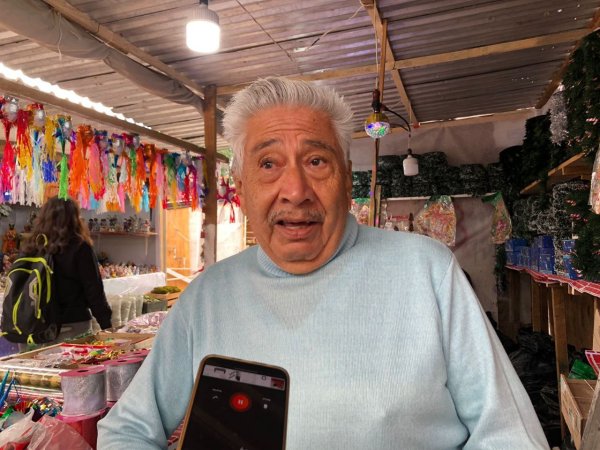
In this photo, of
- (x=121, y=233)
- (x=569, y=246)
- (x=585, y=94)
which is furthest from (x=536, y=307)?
(x=121, y=233)

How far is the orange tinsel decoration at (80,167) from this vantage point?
9.07 feet

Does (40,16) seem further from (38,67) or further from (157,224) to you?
(157,224)

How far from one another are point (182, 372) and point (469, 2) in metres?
3.08

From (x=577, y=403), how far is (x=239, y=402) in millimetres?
1689

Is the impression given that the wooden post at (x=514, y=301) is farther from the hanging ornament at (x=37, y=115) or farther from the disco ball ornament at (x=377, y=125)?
the hanging ornament at (x=37, y=115)

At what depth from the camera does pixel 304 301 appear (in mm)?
1080

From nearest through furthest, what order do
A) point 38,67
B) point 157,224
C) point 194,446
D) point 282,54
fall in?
point 194,446
point 282,54
point 38,67
point 157,224

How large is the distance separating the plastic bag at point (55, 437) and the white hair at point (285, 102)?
0.86m

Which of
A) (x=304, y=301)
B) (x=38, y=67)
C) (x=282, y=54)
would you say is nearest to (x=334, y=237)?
(x=304, y=301)

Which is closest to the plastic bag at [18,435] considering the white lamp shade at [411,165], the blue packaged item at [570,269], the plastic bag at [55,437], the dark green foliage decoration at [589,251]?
the plastic bag at [55,437]

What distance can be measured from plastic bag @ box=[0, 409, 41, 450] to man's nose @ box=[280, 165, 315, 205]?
2.95 ft

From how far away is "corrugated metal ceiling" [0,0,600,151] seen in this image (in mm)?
3053

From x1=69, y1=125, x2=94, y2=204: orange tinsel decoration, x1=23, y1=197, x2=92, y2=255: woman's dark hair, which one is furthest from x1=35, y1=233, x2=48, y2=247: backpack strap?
x1=69, y1=125, x2=94, y2=204: orange tinsel decoration

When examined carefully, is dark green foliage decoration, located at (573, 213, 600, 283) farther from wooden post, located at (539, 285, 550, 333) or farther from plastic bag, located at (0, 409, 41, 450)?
wooden post, located at (539, 285, 550, 333)
